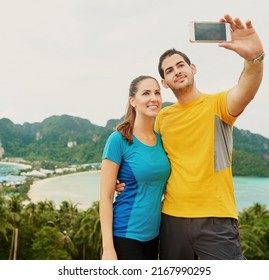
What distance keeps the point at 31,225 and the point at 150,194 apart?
101ft

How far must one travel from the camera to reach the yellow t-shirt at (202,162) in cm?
246

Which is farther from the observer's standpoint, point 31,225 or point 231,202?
point 31,225

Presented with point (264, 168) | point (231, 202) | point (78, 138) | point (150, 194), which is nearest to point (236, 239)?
point (231, 202)

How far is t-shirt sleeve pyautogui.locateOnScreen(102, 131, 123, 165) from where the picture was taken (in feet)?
8.22

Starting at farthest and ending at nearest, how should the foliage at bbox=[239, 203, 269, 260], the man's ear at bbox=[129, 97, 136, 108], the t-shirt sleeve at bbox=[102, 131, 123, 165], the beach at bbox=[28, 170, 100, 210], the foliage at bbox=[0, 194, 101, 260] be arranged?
the beach at bbox=[28, 170, 100, 210]
the foliage at bbox=[0, 194, 101, 260]
the foliage at bbox=[239, 203, 269, 260]
the man's ear at bbox=[129, 97, 136, 108]
the t-shirt sleeve at bbox=[102, 131, 123, 165]

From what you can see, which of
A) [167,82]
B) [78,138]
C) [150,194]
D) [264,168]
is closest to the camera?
[150,194]

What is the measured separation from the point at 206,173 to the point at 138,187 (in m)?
0.41

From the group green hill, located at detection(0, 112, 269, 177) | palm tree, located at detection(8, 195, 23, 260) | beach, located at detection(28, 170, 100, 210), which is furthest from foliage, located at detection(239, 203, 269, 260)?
beach, located at detection(28, 170, 100, 210)

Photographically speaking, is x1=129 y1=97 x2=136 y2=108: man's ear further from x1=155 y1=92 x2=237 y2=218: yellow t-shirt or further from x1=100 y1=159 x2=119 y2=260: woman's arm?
x1=100 y1=159 x2=119 y2=260: woman's arm

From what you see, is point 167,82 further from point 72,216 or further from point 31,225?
point 72,216

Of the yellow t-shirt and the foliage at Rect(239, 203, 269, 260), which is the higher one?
the yellow t-shirt

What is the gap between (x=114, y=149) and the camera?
2516 mm

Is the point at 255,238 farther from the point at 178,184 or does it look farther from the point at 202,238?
the point at 178,184
